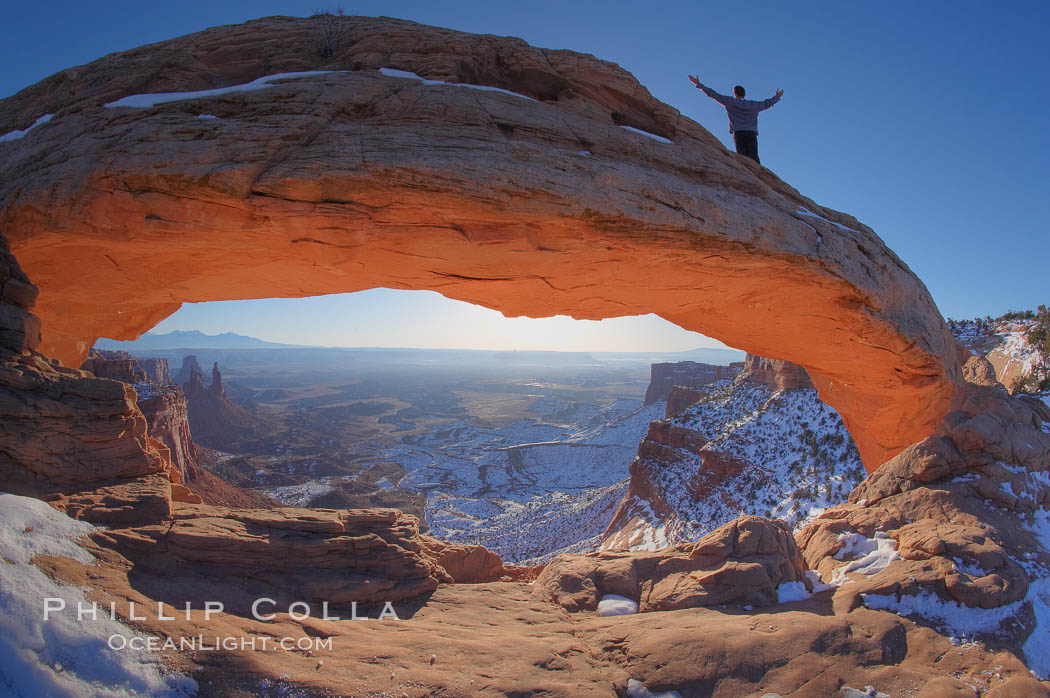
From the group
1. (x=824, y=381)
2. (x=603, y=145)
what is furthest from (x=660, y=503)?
(x=603, y=145)

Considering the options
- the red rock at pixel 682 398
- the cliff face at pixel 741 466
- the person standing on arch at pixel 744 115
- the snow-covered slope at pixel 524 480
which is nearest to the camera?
the person standing on arch at pixel 744 115

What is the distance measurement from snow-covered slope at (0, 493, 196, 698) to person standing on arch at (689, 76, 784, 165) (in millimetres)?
12601

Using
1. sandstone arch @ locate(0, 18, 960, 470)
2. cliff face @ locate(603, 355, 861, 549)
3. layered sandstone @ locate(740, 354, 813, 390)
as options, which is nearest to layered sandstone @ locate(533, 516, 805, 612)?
sandstone arch @ locate(0, 18, 960, 470)

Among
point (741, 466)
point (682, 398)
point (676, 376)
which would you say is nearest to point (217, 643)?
point (741, 466)

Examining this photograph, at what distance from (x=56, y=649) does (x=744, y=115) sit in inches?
533

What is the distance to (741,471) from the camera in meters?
28.1

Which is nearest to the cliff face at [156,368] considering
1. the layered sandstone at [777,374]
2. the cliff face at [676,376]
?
the cliff face at [676,376]

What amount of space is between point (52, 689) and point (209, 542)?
262 cm

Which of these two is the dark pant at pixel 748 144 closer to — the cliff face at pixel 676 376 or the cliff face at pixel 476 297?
the cliff face at pixel 476 297

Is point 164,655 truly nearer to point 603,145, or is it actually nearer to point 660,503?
point 603,145

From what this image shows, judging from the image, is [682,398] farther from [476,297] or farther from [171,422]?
[171,422]

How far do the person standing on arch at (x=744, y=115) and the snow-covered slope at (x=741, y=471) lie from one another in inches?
755

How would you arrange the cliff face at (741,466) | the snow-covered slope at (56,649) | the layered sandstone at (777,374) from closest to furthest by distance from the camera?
the snow-covered slope at (56,649) < the cliff face at (741,466) < the layered sandstone at (777,374)

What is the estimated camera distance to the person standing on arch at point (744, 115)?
33.5 feet
